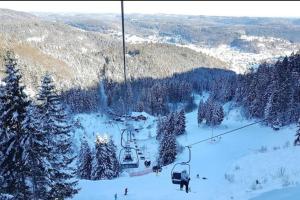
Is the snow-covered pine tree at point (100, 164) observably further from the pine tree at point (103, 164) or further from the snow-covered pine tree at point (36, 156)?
the snow-covered pine tree at point (36, 156)

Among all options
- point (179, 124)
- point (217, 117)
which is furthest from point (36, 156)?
point (217, 117)

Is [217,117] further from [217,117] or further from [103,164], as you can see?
[103,164]

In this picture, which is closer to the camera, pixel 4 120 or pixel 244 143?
pixel 4 120

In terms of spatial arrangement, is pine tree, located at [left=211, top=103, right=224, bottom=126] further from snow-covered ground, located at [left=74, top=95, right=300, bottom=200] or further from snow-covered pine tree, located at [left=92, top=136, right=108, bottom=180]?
snow-covered pine tree, located at [left=92, top=136, right=108, bottom=180]

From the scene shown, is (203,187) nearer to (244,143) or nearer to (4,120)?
(4,120)

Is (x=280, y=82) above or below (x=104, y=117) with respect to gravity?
above

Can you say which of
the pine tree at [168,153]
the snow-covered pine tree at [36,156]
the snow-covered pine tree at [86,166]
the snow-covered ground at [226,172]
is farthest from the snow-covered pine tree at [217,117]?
the snow-covered pine tree at [36,156]

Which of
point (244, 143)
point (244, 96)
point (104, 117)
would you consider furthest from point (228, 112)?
point (104, 117)
